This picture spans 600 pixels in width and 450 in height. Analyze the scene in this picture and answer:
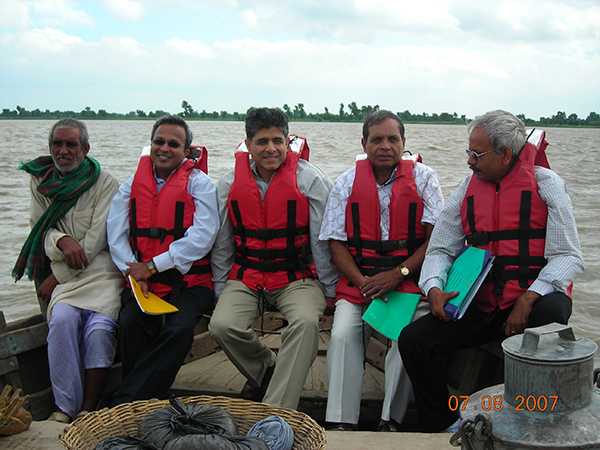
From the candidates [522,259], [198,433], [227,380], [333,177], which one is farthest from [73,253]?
[333,177]

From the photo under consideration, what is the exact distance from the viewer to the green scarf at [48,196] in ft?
13.7

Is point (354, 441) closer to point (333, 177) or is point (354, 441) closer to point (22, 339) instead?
point (22, 339)

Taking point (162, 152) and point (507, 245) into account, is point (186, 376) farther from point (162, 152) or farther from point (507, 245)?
point (507, 245)

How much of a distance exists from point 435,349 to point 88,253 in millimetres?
1958

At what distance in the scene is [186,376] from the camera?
4449mm

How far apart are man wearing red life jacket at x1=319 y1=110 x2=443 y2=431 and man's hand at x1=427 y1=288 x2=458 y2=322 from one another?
0.71 feet

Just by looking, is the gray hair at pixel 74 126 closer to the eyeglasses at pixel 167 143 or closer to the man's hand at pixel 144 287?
the eyeglasses at pixel 167 143


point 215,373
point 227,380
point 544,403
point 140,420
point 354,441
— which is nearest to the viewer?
point 544,403

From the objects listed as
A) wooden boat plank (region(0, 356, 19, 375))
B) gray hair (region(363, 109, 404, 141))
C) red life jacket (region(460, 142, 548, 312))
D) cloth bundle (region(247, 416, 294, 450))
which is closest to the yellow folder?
wooden boat plank (region(0, 356, 19, 375))

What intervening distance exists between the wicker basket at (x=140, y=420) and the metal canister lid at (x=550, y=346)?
0.80 meters

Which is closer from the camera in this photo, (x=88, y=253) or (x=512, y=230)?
(x=512, y=230)

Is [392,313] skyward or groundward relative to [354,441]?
skyward

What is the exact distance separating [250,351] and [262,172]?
98 centimetres

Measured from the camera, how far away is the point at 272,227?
13.3 ft
